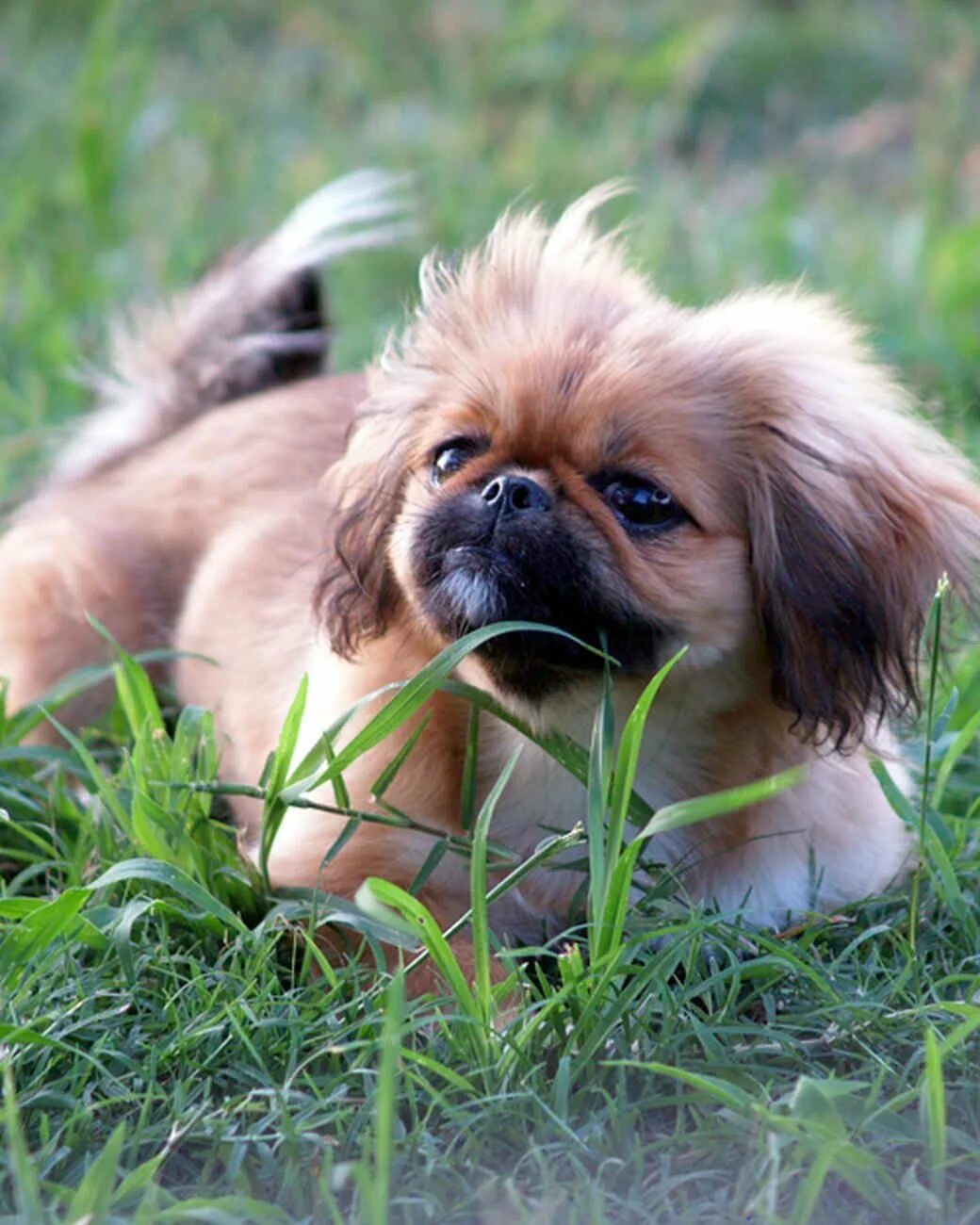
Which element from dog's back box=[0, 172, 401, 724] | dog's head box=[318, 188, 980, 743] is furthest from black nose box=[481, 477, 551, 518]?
dog's back box=[0, 172, 401, 724]

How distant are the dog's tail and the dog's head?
1.19 meters

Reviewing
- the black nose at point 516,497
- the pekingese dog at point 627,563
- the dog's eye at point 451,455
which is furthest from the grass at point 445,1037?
the dog's eye at point 451,455

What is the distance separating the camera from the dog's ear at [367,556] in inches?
99.5

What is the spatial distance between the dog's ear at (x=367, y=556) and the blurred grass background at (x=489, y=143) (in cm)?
161

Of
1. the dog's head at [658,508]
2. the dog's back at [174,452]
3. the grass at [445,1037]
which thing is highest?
the dog's head at [658,508]

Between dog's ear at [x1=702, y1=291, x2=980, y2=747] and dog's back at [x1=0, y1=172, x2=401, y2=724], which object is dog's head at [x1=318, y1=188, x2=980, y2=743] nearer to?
dog's ear at [x1=702, y1=291, x2=980, y2=747]

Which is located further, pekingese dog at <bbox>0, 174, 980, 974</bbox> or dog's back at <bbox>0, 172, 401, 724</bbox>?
dog's back at <bbox>0, 172, 401, 724</bbox>

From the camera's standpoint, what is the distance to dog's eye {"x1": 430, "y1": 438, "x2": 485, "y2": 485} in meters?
2.42

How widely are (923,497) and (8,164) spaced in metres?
4.30

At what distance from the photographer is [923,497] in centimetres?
247

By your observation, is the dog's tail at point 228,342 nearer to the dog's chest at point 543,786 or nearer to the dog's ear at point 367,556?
the dog's ear at point 367,556

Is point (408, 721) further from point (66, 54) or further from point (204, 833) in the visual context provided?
point (66, 54)

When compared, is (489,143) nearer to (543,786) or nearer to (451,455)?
(451,455)

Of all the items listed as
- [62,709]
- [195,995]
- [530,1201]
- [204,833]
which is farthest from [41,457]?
[530,1201]
